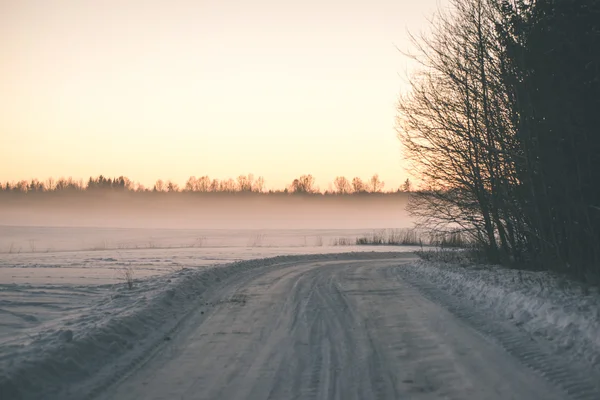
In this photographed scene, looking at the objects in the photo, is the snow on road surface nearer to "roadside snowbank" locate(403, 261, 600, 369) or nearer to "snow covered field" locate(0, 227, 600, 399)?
"snow covered field" locate(0, 227, 600, 399)

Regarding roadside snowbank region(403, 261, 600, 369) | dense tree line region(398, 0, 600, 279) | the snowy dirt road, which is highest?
dense tree line region(398, 0, 600, 279)

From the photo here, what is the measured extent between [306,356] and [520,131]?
9.51 m

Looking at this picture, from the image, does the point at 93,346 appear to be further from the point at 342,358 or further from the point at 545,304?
the point at 545,304

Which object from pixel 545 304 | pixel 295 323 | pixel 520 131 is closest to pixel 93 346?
pixel 295 323

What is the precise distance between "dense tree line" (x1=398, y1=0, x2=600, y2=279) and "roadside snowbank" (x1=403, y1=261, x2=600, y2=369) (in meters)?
1.38

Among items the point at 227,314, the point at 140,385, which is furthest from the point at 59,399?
the point at 227,314

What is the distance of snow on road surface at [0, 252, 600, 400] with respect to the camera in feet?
18.8

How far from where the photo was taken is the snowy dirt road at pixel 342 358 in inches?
225

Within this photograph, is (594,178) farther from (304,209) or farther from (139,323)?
(304,209)

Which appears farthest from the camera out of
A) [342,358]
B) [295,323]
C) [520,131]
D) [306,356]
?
[520,131]

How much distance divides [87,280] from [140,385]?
12454mm

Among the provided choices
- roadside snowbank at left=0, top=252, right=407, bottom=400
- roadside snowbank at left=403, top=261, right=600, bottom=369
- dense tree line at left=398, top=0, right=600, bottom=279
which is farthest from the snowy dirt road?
dense tree line at left=398, top=0, right=600, bottom=279

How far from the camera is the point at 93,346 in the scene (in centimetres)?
763

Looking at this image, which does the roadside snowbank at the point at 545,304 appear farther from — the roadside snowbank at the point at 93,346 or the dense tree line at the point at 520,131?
the roadside snowbank at the point at 93,346
